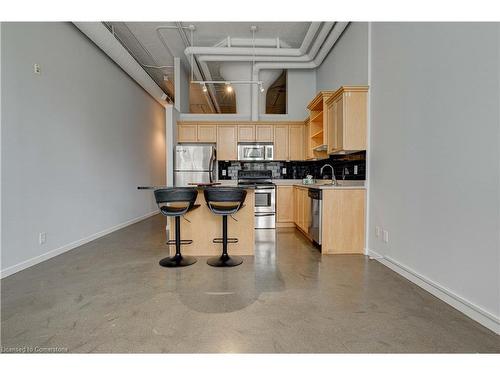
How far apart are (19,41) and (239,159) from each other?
3876 millimetres

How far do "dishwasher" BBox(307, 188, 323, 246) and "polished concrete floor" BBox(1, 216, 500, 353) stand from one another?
22.1 inches

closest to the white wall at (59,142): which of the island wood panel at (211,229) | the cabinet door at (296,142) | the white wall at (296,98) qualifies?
the island wood panel at (211,229)

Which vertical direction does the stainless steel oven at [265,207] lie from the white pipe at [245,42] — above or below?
below

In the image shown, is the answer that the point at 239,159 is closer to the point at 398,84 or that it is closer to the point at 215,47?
the point at 215,47

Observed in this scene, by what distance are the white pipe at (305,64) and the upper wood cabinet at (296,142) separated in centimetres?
88

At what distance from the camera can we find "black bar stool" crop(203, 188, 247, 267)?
2.76 meters

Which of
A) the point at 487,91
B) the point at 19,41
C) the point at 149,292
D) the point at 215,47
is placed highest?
the point at 215,47

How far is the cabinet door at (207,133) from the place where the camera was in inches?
221

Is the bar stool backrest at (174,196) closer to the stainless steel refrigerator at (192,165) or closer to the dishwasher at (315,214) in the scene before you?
the dishwasher at (315,214)

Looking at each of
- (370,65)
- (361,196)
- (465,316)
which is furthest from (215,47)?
(465,316)

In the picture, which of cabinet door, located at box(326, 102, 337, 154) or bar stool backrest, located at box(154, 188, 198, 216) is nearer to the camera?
bar stool backrest, located at box(154, 188, 198, 216)

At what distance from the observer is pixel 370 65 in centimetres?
323

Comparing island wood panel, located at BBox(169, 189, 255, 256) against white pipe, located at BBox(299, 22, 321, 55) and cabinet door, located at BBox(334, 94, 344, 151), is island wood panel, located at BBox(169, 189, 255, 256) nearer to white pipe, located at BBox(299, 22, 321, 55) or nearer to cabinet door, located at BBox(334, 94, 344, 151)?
cabinet door, located at BBox(334, 94, 344, 151)

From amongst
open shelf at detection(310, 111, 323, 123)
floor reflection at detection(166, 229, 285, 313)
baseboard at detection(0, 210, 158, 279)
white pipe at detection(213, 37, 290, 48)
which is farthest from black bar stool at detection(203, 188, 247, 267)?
white pipe at detection(213, 37, 290, 48)
